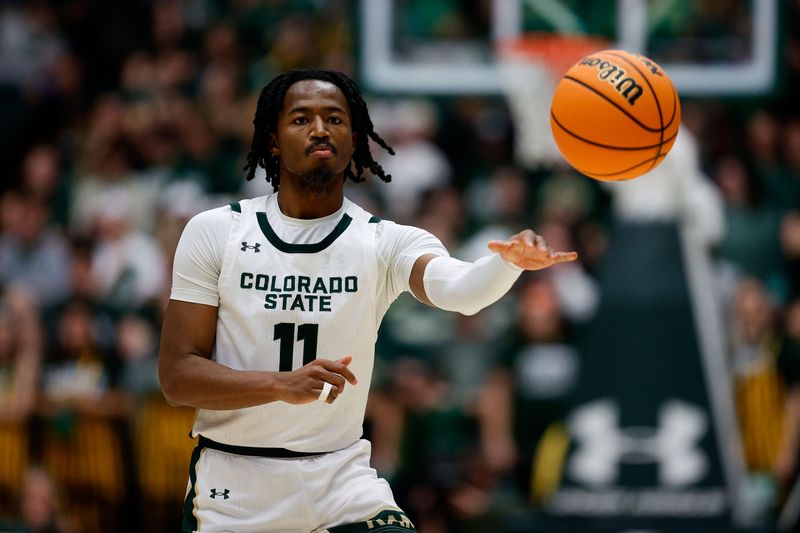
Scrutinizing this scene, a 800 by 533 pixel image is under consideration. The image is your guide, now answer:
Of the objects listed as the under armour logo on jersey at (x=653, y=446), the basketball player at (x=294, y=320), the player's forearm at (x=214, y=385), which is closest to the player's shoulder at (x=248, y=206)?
the basketball player at (x=294, y=320)

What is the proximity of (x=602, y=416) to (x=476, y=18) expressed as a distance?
3.61 metres

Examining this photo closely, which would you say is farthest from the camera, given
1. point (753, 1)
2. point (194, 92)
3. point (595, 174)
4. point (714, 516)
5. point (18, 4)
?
point (18, 4)

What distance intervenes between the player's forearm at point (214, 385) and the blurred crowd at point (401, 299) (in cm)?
501

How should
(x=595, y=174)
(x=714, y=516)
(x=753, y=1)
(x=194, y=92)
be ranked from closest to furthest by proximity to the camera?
(x=595, y=174) < (x=714, y=516) < (x=753, y=1) < (x=194, y=92)

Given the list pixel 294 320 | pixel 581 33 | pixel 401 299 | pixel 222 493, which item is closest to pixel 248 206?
pixel 294 320

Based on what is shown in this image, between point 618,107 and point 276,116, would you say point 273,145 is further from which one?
point 618,107

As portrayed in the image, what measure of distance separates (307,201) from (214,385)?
2.76 feet

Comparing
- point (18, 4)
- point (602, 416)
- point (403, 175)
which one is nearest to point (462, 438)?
point (602, 416)

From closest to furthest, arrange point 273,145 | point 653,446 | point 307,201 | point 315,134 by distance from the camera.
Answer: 1. point 315,134
2. point 307,201
3. point 273,145
4. point 653,446

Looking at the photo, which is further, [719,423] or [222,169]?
[222,169]

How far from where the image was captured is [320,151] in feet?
16.9

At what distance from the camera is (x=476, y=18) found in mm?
11250

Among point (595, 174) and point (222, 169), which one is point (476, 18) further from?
point (595, 174)

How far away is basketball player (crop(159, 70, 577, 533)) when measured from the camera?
5.06m
